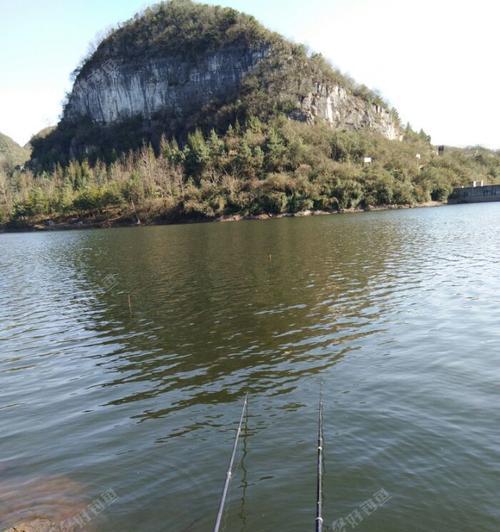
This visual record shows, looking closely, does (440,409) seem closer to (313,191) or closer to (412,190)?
(313,191)

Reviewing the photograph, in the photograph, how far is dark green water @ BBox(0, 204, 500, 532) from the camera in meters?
8.98

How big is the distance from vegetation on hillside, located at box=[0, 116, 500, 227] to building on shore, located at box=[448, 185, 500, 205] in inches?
230

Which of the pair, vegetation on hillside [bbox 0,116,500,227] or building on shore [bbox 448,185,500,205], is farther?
building on shore [bbox 448,185,500,205]

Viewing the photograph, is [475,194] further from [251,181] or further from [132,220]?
[132,220]

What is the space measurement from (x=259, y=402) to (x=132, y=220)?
128190mm

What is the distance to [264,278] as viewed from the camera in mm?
33531

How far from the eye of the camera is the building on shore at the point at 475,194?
A: 5881 inches

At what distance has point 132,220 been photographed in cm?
13462

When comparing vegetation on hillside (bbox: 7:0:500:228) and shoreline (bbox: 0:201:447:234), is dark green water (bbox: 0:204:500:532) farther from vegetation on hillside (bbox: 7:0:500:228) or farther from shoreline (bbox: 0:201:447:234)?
vegetation on hillside (bbox: 7:0:500:228)

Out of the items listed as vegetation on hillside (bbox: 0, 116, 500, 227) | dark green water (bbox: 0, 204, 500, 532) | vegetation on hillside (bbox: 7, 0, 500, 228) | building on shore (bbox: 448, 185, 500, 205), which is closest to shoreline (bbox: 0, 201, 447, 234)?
vegetation on hillside (bbox: 7, 0, 500, 228)

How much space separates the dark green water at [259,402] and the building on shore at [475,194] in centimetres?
13602

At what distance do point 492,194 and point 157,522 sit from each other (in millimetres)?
168413

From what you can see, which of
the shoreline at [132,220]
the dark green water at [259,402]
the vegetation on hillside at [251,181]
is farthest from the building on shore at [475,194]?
the dark green water at [259,402]

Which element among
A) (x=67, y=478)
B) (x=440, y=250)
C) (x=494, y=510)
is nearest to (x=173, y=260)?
(x=440, y=250)
